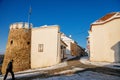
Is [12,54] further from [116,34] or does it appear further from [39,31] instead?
[116,34]

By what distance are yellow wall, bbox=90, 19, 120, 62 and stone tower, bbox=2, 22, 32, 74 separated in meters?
10.6

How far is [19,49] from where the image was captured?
2555 cm

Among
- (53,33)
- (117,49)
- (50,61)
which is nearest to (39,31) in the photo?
(53,33)

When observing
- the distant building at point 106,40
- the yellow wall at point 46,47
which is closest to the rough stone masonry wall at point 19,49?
the yellow wall at point 46,47

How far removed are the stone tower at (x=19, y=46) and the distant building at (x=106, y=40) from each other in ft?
34.6

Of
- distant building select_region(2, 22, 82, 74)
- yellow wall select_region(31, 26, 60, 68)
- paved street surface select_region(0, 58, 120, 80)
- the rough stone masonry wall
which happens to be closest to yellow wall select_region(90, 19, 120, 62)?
distant building select_region(2, 22, 82, 74)

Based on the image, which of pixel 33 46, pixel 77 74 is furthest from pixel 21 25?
pixel 77 74

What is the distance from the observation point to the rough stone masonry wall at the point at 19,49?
25.1 meters

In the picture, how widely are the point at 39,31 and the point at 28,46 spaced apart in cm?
315

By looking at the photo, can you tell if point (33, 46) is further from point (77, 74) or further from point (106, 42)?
point (77, 74)

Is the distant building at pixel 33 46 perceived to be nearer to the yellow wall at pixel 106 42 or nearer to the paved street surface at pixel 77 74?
the yellow wall at pixel 106 42

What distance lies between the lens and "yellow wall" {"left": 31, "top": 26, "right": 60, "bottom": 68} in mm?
23766

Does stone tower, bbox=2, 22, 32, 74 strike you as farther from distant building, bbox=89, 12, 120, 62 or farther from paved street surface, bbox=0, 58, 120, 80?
distant building, bbox=89, 12, 120, 62

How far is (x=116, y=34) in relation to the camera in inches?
885
